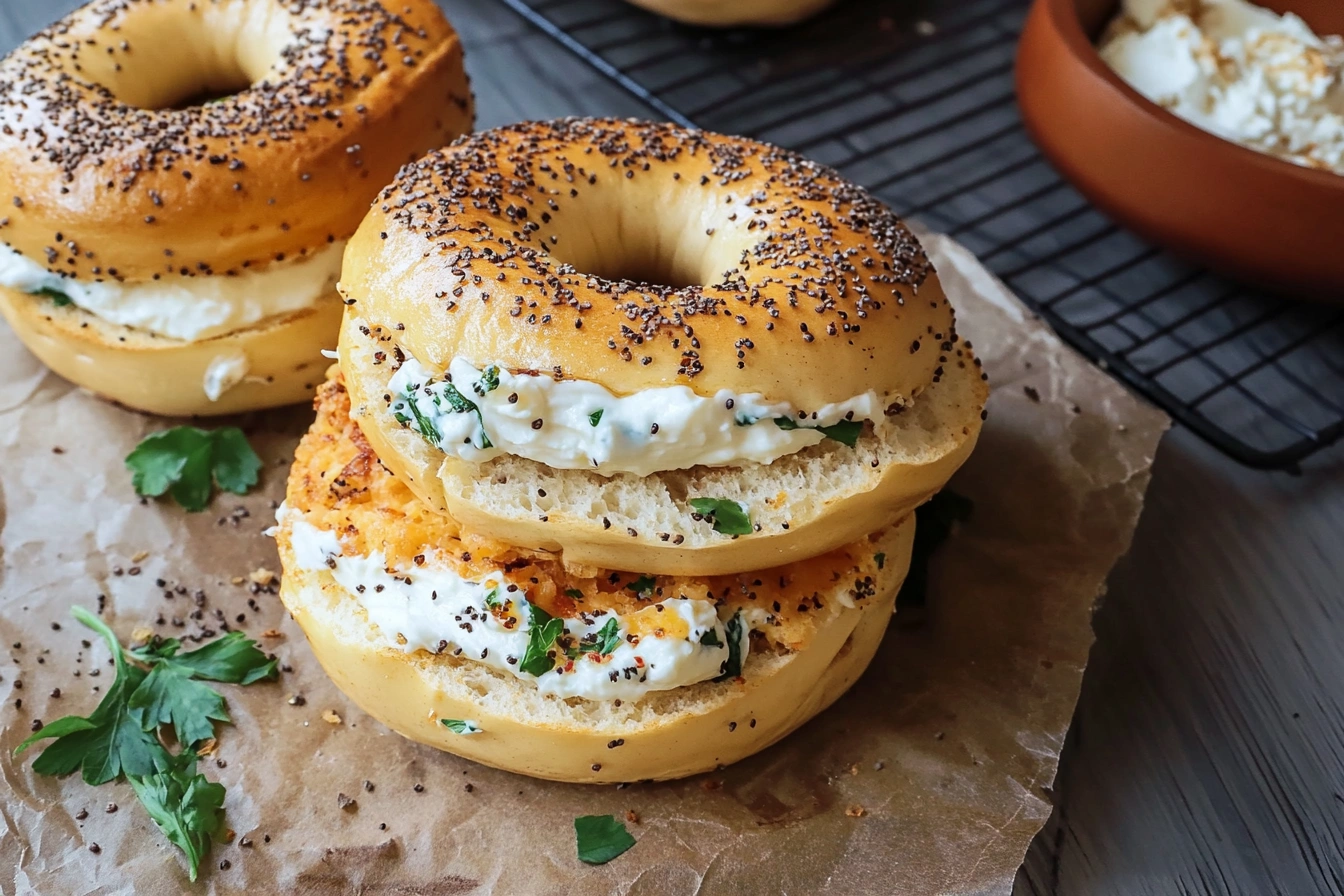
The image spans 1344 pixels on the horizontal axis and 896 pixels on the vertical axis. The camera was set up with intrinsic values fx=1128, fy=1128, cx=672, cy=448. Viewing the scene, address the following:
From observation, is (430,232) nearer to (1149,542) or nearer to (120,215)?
(120,215)

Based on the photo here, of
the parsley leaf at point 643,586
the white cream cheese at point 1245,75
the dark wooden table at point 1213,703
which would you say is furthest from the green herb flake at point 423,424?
the white cream cheese at point 1245,75

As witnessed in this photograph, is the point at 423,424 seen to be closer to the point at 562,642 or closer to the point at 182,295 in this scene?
the point at 562,642

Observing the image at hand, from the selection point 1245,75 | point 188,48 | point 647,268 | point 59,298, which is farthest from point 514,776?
point 1245,75

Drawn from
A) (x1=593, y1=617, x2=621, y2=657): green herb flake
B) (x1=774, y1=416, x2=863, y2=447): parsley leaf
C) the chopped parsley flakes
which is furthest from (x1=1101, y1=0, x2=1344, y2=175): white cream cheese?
(x1=593, y1=617, x2=621, y2=657): green herb flake

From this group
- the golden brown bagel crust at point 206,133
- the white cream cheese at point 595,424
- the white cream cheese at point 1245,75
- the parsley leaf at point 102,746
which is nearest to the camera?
the white cream cheese at point 595,424

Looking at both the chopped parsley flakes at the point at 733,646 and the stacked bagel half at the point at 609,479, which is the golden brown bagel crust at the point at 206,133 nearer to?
the stacked bagel half at the point at 609,479

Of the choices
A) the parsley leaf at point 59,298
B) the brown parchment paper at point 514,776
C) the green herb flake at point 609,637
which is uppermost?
the parsley leaf at point 59,298

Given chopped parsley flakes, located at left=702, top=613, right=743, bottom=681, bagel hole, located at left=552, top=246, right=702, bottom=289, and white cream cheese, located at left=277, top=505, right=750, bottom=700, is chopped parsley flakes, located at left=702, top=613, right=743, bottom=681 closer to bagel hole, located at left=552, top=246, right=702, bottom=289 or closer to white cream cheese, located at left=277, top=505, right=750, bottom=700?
white cream cheese, located at left=277, top=505, right=750, bottom=700
